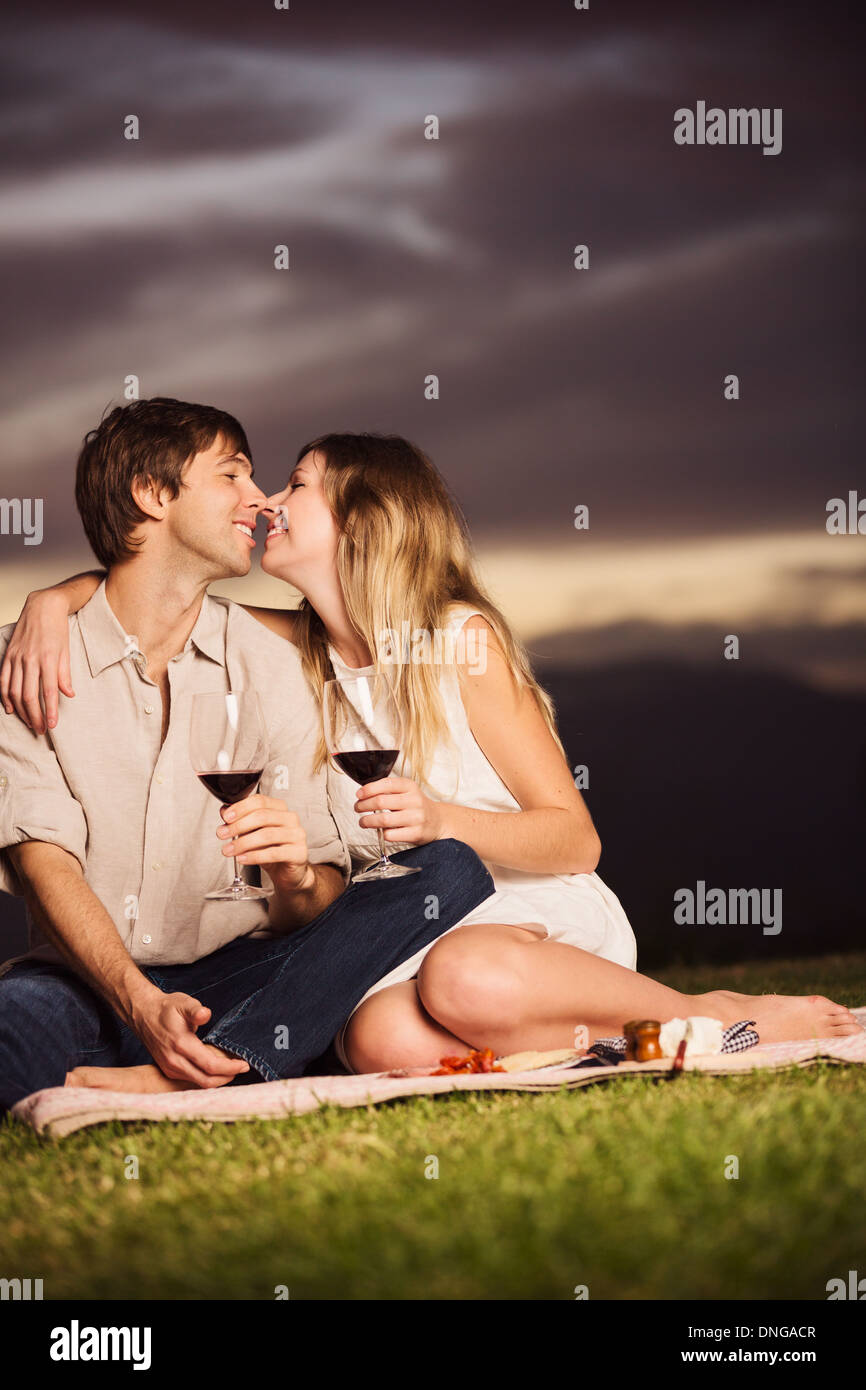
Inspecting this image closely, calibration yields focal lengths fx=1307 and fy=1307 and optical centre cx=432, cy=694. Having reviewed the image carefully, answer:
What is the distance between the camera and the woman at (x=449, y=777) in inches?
93.4

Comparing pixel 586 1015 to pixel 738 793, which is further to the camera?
Answer: pixel 738 793

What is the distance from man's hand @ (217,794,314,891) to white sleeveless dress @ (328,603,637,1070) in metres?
0.44

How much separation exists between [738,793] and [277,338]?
3031 millimetres

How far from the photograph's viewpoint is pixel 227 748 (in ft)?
7.22

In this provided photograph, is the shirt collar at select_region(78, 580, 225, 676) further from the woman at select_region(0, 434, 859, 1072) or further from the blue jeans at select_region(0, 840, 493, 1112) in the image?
the blue jeans at select_region(0, 840, 493, 1112)

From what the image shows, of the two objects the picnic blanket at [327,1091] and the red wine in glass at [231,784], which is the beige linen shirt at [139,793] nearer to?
the red wine in glass at [231,784]

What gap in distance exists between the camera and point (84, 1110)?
203 centimetres

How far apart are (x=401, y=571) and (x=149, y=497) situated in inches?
23.9

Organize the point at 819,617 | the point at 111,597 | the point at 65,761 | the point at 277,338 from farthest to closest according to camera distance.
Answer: the point at 819,617 → the point at 277,338 → the point at 111,597 → the point at 65,761

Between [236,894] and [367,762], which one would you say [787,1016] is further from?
[236,894]

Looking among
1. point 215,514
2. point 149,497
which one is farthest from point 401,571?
point 149,497
